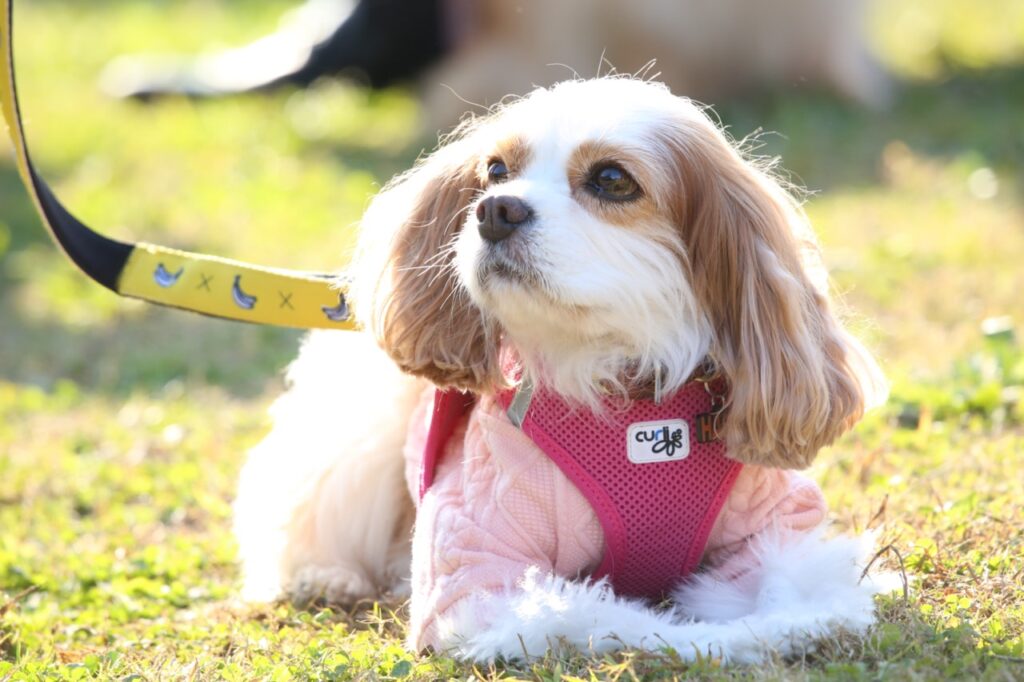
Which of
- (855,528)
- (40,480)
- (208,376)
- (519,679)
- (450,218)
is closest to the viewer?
(519,679)

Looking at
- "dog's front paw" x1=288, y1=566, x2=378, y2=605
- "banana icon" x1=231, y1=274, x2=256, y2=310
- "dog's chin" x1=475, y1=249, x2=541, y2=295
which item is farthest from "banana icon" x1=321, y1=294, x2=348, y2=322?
"dog's chin" x1=475, y1=249, x2=541, y2=295

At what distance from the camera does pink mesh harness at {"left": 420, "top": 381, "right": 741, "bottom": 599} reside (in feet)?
9.53

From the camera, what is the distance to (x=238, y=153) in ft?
30.0

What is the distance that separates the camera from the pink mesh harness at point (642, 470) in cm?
291

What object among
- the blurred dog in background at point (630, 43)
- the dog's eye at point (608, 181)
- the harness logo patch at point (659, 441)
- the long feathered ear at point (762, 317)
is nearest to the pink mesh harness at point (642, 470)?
the harness logo patch at point (659, 441)

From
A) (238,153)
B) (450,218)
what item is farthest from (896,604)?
(238,153)

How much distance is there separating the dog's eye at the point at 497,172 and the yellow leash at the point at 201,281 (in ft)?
2.07

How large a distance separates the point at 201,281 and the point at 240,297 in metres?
0.11

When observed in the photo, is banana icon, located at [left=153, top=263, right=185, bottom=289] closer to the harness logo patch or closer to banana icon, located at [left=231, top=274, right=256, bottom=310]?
banana icon, located at [left=231, top=274, right=256, bottom=310]

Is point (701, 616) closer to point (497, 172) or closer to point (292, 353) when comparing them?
point (497, 172)

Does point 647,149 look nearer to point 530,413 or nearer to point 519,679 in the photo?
point 530,413

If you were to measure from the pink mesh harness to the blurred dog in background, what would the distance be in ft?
18.9

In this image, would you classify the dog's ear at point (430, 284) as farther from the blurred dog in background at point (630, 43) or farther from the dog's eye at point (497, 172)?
the blurred dog in background at point (630, 43)

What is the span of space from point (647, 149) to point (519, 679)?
1.08 m
